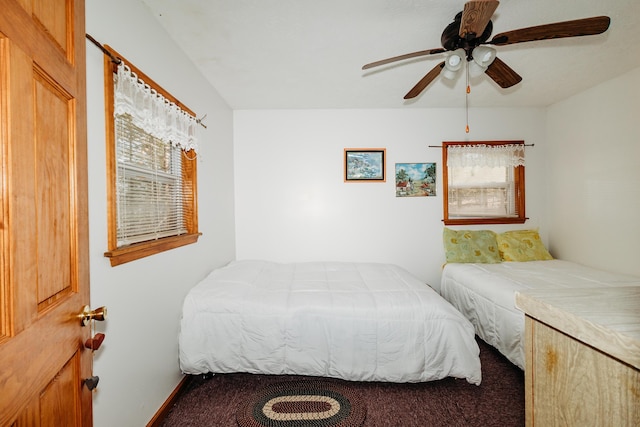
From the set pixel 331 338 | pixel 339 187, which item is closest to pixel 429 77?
pixel 339 187

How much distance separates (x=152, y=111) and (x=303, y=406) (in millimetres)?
2084

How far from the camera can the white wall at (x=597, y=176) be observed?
263 cm

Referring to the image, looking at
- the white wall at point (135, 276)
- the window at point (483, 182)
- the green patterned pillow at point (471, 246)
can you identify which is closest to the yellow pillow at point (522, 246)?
the green patterned pillow at point (471, 246)

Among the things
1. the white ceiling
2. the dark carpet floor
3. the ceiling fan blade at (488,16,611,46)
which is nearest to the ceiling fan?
the ceiling fan blade at (488,16,611,46)

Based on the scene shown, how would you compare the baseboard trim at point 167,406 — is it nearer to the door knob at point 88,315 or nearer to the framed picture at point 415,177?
the door knob at point 88,315

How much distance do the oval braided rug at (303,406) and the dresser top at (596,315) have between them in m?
1.48

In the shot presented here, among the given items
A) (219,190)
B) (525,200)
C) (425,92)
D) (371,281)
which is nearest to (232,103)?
(219,190)

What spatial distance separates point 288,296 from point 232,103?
2.36 meters

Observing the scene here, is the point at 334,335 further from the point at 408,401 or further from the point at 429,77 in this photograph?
the point at 429,77

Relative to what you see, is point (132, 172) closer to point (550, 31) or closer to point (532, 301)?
point (532, 301)

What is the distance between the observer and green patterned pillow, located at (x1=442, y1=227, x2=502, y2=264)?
3.24 metres

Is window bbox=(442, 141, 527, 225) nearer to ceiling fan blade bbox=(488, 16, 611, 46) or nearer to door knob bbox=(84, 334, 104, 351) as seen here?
ceiling fan blade bbox=(488, 16, 611, 46)

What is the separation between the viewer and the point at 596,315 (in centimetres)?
57

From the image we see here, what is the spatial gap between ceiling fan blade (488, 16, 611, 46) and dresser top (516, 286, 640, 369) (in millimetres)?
1364
